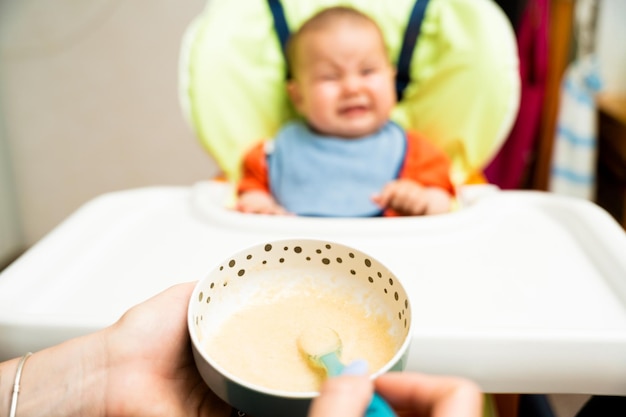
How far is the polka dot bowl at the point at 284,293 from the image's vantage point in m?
0.38

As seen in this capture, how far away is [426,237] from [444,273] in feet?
0.26

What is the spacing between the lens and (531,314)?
51 cm

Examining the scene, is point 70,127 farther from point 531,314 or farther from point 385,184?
point 531,314

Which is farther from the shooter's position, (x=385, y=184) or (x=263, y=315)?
(x=385, y=184)

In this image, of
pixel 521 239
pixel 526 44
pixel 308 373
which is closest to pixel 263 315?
pixel 308 373

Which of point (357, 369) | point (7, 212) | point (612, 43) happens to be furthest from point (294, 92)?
point (7, 212)

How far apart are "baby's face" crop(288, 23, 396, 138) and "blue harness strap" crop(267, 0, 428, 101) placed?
0.05m

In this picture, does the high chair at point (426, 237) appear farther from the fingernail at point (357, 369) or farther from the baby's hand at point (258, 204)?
the fingernail at point (357, 369)

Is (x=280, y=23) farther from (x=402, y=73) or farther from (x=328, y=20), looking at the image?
(x=402, y=73)

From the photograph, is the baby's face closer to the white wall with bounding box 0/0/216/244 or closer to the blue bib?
the blue bib

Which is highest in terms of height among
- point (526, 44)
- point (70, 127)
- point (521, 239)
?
point (526, 44)

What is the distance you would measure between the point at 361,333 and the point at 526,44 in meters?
0.91

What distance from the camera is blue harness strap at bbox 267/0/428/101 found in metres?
0.95

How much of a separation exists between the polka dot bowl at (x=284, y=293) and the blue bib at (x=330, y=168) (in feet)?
1.43
